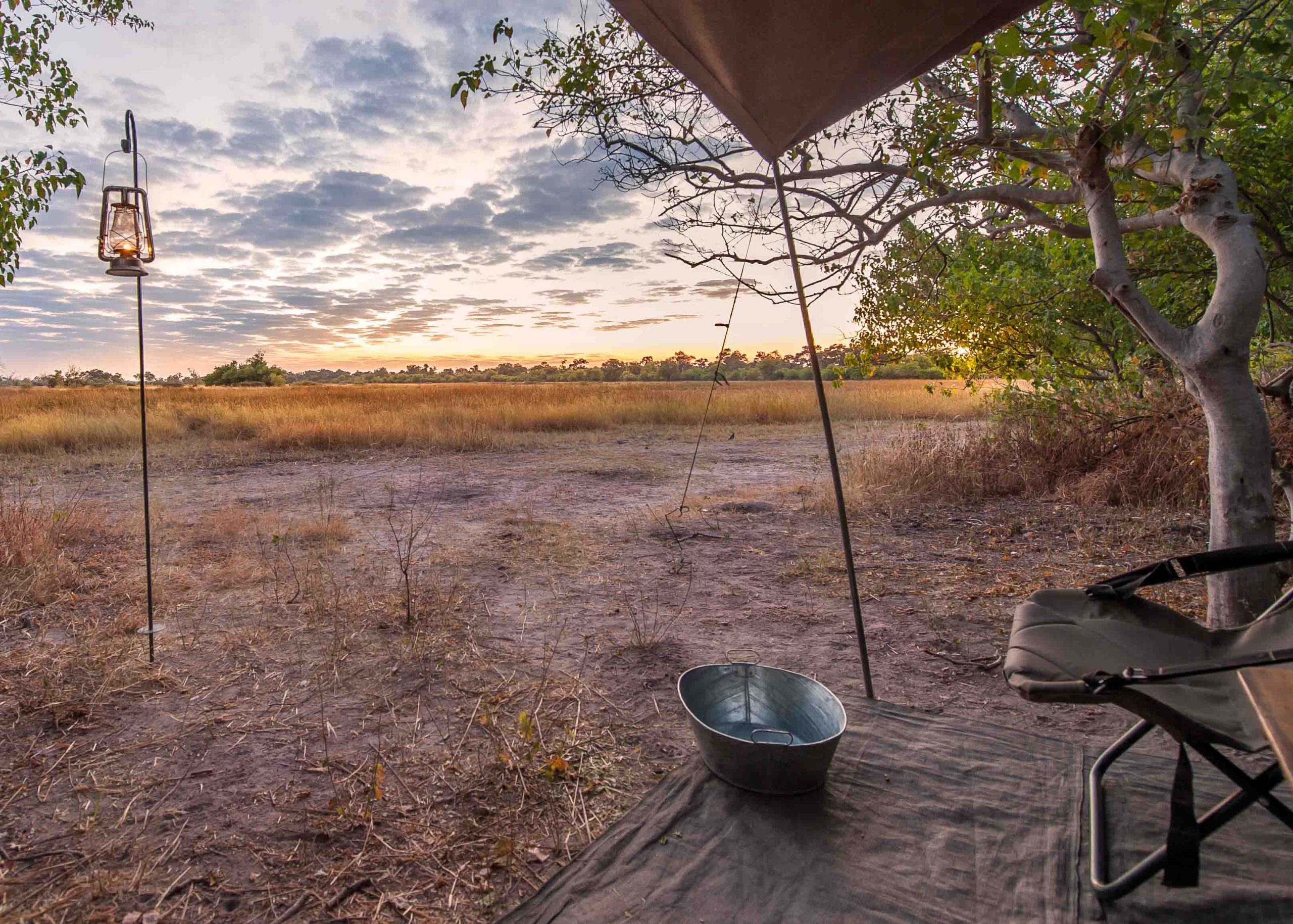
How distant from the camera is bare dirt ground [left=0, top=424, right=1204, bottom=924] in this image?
157 centimetres

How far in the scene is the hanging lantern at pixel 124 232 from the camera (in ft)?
8.81

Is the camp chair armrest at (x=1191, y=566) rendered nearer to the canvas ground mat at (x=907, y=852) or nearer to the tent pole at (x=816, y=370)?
the canvas ground mat at (x=907, y=852)

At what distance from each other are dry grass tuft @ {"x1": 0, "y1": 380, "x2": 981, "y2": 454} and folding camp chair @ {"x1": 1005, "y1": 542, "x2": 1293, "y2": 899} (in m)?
4.21

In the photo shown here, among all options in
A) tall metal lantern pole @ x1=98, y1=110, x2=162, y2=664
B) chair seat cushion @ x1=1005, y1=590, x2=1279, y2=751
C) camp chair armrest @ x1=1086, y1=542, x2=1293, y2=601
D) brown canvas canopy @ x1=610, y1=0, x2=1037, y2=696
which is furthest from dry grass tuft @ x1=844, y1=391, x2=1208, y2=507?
tall metal lantern pole @ x1=98, y1=110, x2=162, y2=664

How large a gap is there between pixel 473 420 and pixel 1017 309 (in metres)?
8.91

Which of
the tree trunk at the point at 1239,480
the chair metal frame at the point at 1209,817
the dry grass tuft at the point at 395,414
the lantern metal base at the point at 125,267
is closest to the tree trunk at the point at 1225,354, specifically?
the tree trunk at the point at 1239,480

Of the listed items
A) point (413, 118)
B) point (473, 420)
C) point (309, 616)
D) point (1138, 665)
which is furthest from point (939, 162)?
point (473, 420)

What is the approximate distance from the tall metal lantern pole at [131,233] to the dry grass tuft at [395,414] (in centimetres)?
540

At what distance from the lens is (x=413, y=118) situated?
5293 mm

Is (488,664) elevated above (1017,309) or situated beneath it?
situated beneath

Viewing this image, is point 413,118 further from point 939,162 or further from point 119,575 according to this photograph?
point 939,162

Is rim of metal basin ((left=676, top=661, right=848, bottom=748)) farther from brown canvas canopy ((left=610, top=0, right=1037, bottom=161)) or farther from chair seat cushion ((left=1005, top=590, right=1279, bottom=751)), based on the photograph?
brown canvas canopy ((left=610, top=0, right=1037, bottom=161))

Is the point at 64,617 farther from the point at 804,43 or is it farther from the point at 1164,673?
the point at 1164,673

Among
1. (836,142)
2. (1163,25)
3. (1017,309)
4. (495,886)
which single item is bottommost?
(495,886)
